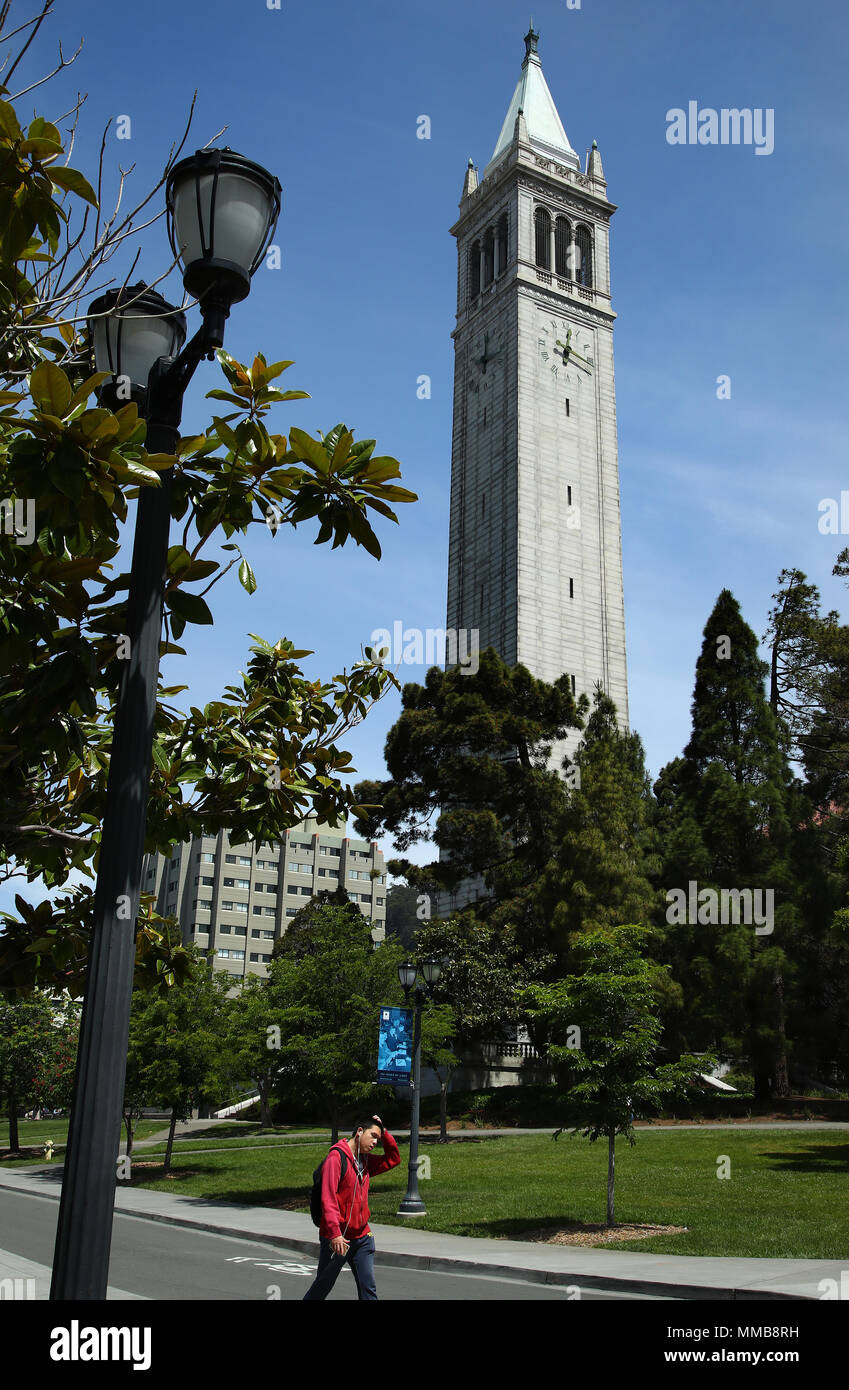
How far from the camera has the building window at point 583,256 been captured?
2655 inches

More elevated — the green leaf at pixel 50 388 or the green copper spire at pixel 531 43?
the green copper spire at pixel 531 43

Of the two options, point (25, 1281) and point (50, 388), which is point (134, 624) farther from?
point (25, 1281)

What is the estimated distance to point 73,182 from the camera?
4031 millimetres

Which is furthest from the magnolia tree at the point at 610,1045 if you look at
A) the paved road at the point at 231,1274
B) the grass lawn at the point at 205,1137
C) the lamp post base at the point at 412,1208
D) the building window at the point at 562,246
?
the building window at the point at 562,246

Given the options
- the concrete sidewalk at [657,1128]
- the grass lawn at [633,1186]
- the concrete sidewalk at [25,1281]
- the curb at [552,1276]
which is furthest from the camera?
the concrete sidewalk at [657,1128]

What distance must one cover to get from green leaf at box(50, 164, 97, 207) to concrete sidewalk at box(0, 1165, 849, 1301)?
31.4 feet

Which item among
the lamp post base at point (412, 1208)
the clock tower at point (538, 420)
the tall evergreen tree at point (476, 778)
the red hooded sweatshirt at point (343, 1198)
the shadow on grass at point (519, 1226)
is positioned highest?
the clock tower at point (538, 420)

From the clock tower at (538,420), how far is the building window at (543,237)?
9cm

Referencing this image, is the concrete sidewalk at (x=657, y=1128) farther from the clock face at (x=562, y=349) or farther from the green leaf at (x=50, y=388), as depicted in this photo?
the clock face at (x=562, y=349)

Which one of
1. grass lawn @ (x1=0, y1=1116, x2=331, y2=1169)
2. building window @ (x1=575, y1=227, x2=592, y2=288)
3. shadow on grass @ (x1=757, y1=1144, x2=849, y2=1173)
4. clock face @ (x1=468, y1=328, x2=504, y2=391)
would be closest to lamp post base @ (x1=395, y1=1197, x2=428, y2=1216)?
shadow on grass @ (x1=757, y1=1144, x2=849, y2=1173)

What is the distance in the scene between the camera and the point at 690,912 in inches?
1337

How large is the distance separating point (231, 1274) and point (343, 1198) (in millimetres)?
5761
